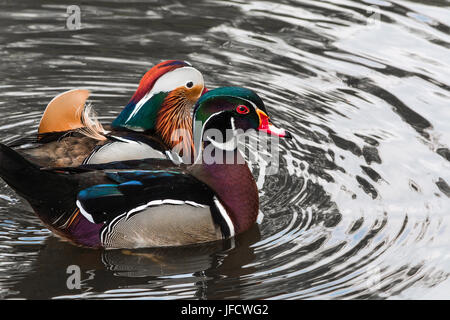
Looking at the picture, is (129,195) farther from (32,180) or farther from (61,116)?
(61,116)

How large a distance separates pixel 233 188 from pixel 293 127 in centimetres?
191

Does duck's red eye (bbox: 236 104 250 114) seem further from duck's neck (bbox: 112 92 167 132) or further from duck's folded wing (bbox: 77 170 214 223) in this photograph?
duck's neck (bbox: 112 92 167 132)

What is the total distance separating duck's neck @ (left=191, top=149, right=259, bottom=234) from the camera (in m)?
6.89

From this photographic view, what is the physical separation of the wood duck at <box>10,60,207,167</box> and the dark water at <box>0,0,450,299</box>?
23.7 inches

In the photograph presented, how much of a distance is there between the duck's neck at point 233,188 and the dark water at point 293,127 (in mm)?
157

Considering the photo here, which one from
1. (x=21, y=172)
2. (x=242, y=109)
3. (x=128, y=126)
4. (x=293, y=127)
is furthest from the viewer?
(x=293, y=127)

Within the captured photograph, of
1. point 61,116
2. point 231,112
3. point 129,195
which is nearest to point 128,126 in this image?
point 61,116

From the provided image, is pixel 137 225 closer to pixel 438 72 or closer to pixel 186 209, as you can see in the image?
pixel 186 209

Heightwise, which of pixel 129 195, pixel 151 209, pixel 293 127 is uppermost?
pixel 129 195

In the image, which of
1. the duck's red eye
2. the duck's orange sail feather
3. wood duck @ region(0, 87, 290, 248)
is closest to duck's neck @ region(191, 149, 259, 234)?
wood duck @ region(0, 87, 290, 248)

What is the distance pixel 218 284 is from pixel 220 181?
98 cm

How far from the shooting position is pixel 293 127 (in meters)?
8.66

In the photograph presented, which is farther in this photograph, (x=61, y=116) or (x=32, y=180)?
(x=61, y=116)
